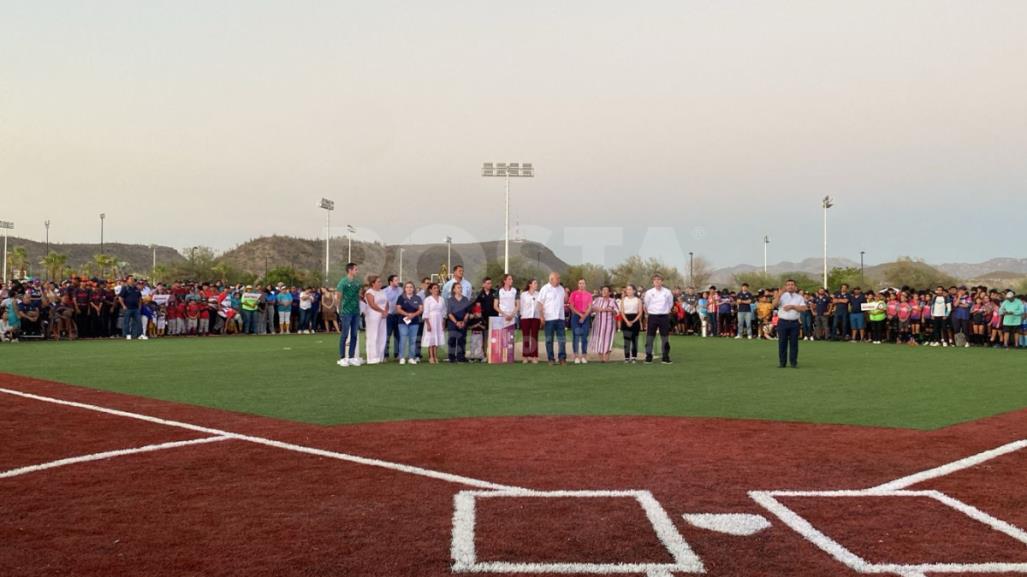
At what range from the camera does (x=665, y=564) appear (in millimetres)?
4480

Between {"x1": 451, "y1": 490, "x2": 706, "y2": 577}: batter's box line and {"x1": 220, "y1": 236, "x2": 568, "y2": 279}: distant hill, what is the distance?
10029cm

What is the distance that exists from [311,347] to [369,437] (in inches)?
571

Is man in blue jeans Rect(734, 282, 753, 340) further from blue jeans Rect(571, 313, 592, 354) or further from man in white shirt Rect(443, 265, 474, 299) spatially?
man in white shirt Rect(443, 265, 474, 299)

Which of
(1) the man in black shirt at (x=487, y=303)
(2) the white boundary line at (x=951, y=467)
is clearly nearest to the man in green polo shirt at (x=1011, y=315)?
(1) the man in black shirt at (x=487, y=303)

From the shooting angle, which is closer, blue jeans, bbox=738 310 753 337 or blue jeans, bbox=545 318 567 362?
blue jeans, bbox=545 318 567 362

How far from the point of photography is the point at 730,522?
5.28 m

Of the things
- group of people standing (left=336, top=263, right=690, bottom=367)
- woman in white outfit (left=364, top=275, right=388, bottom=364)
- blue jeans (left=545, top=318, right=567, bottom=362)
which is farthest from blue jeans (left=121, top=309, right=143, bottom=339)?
blue jeans (left=545, top=318, right=567, bottom=362)

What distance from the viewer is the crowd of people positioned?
1731 cm

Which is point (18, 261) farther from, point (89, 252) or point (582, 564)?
point (582, 564)

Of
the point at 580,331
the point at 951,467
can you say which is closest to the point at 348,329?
the point at 580,331

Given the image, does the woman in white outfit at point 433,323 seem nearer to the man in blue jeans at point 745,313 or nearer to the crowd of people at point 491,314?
the crowd of people at point 491,314

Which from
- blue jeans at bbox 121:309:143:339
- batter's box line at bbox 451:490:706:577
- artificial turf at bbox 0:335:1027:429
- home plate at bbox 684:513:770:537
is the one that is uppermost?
blue jeans at bbox 121:309:143:339

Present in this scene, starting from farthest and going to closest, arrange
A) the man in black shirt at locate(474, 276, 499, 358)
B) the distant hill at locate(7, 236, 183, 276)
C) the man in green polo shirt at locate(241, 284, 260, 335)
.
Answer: the distant hill at locate(7, 236, 183, 276) < the man in green polo shirt at locate(241, 284, 260, 335) < the man in black shirt at locate(474, 276, 499, 358)

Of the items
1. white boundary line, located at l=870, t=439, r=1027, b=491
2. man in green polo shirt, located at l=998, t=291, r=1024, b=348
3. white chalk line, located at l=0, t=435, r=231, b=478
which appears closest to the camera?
white boundary line, located at l=870, t=439, r=1027, b=491
